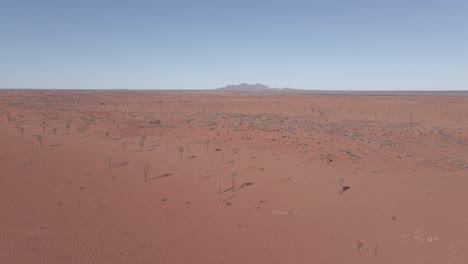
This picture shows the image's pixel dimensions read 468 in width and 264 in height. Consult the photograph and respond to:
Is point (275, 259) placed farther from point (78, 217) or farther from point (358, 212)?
point (78, 217)

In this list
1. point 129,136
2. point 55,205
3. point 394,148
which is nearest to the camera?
point 55,205

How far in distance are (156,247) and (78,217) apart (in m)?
1.98

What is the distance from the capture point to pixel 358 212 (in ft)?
20.9

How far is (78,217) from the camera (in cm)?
583

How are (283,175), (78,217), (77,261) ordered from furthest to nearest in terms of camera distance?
(283,175), (78,217), (77,261)

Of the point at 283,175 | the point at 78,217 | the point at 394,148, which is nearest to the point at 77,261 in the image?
the point at 78,217

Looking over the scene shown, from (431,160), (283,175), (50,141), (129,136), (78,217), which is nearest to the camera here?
(78,217)

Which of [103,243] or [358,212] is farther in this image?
[358,212]

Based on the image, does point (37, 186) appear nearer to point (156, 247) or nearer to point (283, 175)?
point (156, 247)

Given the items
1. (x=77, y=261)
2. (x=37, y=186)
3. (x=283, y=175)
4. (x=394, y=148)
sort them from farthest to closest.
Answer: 1. (x=394, y=148)
2. (x=283, y=175)
3. (x=37, y=186)
4. (x=77, y=261)

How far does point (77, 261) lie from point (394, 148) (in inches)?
469

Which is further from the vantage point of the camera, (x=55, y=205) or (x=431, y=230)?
(x=55, y=205)

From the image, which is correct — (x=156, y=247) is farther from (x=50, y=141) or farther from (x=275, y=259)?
(x=50, y=141)

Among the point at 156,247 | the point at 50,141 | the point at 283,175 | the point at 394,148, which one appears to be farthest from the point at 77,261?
the point at 394,148
